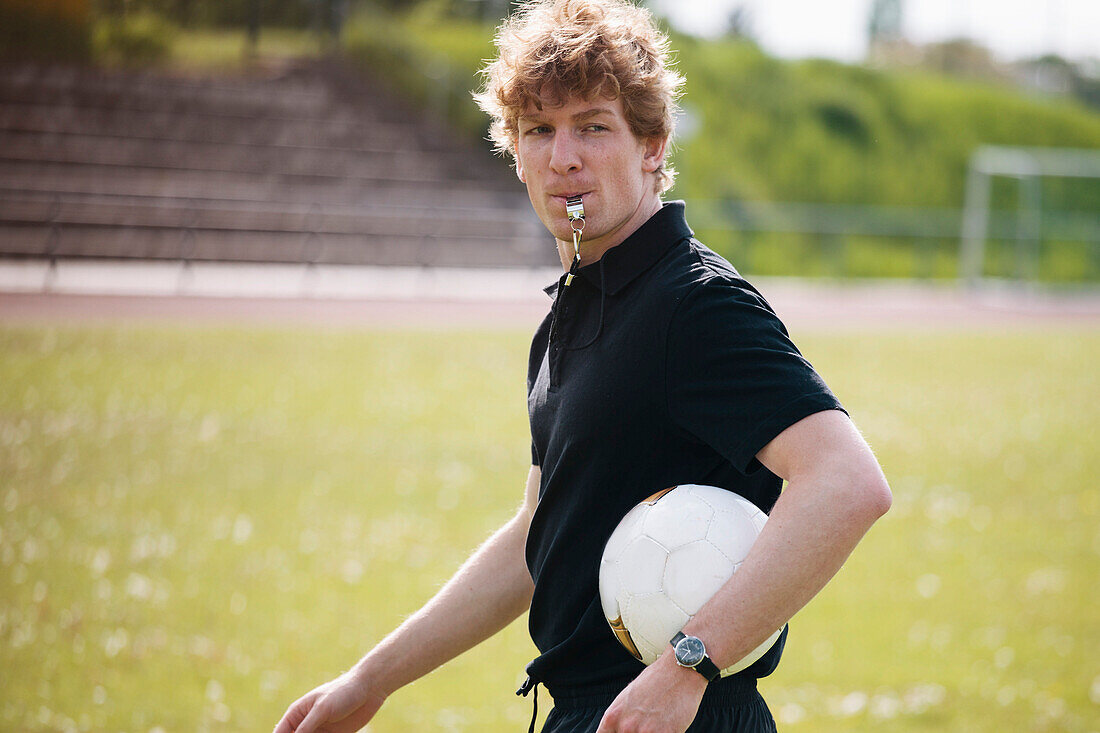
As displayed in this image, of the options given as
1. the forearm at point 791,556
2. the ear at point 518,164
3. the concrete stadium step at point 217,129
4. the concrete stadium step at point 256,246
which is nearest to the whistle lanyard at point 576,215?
the ear at point 518,164

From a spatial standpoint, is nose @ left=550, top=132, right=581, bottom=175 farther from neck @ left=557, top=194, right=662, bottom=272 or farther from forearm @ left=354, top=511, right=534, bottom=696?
forearm @ left=354, top=511, right=534, bottom=696

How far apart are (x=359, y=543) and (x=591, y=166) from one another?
19.8ft

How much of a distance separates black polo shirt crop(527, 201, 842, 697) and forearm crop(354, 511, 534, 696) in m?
0.17

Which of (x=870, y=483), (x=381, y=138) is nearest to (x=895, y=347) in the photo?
Answer: (x=381, y=138)

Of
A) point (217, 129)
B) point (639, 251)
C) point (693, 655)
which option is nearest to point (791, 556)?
point (693, 655)

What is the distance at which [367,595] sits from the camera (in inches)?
267

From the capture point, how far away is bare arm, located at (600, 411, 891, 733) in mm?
1817

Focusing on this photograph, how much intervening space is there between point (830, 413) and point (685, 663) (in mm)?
457

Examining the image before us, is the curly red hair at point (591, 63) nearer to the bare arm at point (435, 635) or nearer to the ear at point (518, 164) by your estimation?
the ear at point (518, 164)

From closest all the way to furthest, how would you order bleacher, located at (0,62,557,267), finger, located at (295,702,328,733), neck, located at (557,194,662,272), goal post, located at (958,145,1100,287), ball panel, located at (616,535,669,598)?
ball panel, located at (616,535,669,598), neck, located at (557,194,662,272), finger, located at (295,702,328,733), bleacher, located at (0,62,557,267), goal post, located at (958,145,1100,287)

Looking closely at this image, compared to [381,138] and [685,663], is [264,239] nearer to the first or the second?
[381,138]

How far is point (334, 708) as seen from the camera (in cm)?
249

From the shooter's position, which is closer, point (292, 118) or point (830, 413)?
point (830, 413)

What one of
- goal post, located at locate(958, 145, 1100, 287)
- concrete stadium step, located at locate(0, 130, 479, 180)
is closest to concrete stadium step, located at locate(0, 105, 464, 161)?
concrete stadium step, located at locate(0, 130, 479, 180)
